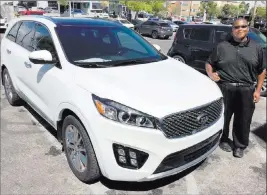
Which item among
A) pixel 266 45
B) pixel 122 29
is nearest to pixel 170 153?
pixel 122 29

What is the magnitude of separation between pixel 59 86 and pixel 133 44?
4.58ft

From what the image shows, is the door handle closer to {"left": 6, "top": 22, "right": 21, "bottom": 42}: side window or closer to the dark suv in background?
{"left": 6, "top": 22, "right": 21, "bottom": 42}: side window

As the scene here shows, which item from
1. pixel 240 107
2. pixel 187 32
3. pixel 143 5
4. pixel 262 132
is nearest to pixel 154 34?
pixel 187 32

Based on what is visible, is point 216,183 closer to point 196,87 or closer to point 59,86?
point 196,87

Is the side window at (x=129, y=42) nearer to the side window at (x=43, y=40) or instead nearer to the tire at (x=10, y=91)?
the side window at (x=43, y=40)

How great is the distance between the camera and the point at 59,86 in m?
3.05

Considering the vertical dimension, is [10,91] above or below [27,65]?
below

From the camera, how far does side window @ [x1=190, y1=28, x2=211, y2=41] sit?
25.6 ft

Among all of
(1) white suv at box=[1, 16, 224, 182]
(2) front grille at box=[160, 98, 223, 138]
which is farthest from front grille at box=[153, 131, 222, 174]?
(2) front grille at box=[160, 98, 223, 138]

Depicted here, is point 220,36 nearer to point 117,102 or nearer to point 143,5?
point 117,102

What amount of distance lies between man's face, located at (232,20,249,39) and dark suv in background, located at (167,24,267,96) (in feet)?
13.1

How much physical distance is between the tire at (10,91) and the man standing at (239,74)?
331 cm

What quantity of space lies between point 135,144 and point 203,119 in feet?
2.41

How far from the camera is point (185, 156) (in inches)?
106
